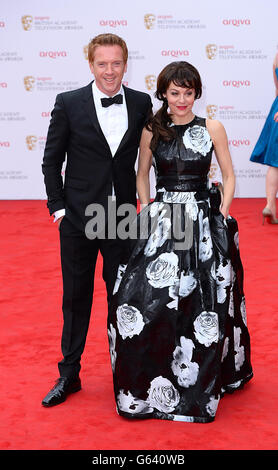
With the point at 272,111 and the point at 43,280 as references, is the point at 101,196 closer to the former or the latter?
the point at 43,280

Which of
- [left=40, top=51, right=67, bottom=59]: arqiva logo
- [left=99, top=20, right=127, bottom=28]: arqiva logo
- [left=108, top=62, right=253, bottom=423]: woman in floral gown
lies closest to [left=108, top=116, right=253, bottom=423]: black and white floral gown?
[left=108, top=62, right=253, bottom=423]: woman in floral gown

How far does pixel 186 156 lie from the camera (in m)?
2.94

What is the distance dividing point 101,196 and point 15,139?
5451 mm

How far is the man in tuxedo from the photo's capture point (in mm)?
2871

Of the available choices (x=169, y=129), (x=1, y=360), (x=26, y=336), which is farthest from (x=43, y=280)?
(x=169, y=129)

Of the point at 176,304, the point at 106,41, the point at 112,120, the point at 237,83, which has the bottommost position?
the point at 176,304

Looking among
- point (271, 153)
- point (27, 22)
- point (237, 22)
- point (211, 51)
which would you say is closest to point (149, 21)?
point (211, 51)

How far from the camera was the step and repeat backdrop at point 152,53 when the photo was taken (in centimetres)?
772

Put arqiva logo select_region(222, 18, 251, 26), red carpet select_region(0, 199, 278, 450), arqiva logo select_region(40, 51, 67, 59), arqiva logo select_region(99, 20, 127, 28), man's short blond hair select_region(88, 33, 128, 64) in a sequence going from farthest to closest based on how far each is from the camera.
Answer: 1. arqiva logo select_region(40, 51, 67, 59)
2. arqiva logo select_region(99, 20, 127, 28)
3. arqiva logo select_region(222, 18, 251, 26)
4. man's short blond hair select_region(88, 33, 128, 64)
5. red carpet select_region(0, 199, 278, 450)

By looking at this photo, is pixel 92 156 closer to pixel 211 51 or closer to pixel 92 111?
pixel 92 111

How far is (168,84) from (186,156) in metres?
0.29

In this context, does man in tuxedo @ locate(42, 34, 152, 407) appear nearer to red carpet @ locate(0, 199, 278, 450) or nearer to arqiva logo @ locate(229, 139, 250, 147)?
red carpet @ locate(0, 199, 278, 450)

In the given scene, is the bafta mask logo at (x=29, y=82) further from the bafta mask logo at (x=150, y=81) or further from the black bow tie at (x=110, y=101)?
the black bow tie at (x=110, y=101)

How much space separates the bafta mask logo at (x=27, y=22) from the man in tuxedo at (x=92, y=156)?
5.29 meters
